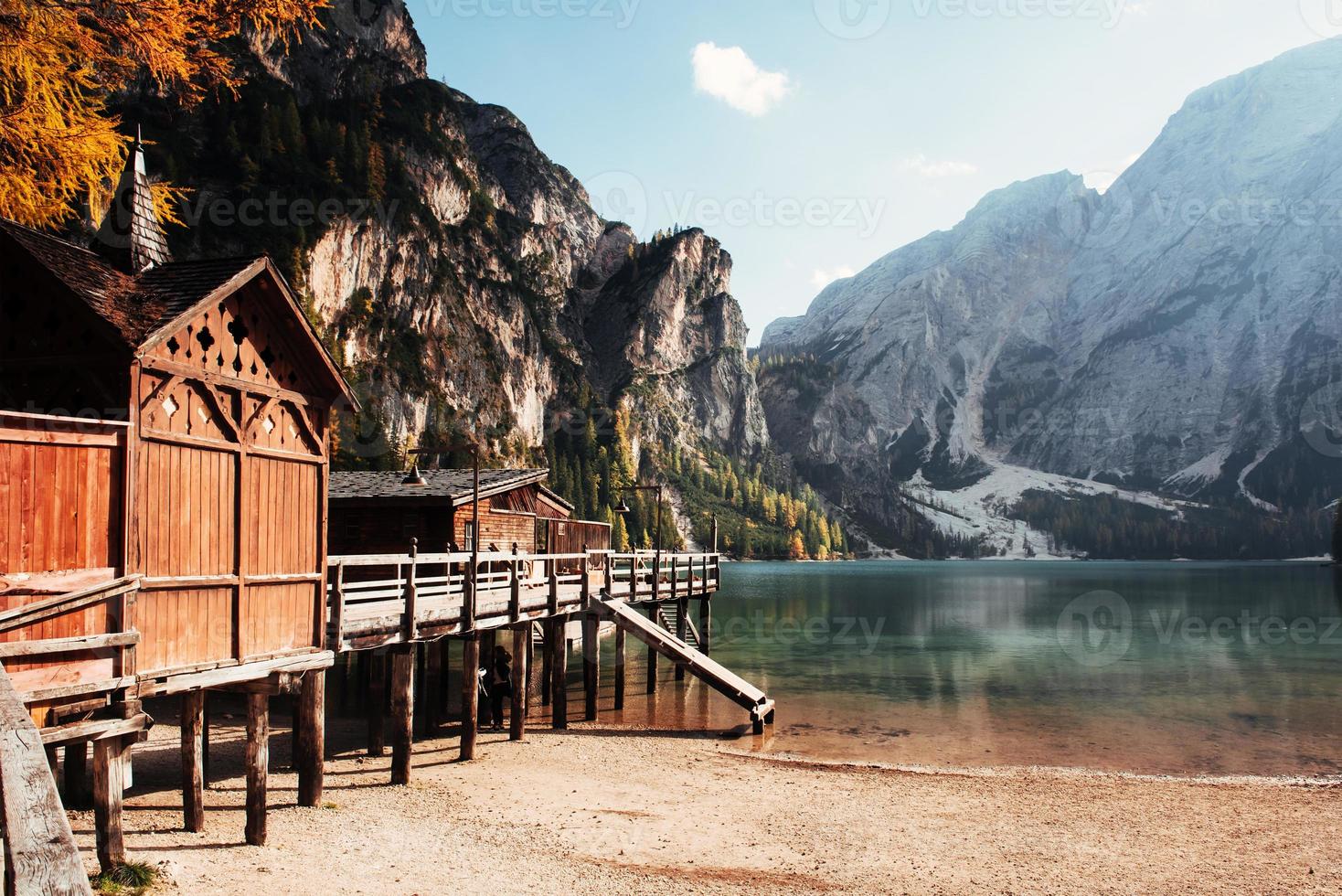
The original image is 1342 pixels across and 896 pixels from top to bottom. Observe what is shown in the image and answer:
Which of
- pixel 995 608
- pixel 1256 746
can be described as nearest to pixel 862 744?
pixel 1256 746

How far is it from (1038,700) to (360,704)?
25437 mm

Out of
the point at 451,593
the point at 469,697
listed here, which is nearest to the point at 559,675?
the point at 451,593

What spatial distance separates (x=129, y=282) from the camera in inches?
521

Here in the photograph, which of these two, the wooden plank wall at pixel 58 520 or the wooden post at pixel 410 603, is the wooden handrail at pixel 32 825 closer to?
the wooden plank wall at pixel 58 520

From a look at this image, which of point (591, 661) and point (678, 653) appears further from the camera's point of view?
point (591, 661)

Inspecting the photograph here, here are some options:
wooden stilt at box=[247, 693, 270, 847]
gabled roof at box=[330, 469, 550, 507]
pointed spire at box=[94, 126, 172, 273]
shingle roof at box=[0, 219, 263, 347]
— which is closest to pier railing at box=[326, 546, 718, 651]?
wooden stilt at box=[247, 693, 270, 847]

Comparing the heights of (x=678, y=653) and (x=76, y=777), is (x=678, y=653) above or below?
below

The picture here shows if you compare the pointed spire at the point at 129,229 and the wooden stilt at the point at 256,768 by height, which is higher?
the pointed spire at the point at 129,229

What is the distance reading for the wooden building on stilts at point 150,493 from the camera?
10227 mm

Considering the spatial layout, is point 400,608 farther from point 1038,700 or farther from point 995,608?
point 995,608

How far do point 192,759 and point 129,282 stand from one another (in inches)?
270

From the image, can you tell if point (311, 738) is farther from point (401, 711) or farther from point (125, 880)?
point (125, 880)

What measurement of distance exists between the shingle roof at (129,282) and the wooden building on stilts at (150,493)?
0.04 m

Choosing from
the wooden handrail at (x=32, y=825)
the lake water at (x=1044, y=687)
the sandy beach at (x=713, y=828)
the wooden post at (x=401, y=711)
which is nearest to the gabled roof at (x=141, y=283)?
the sandy beach at (x=713, y=828)
